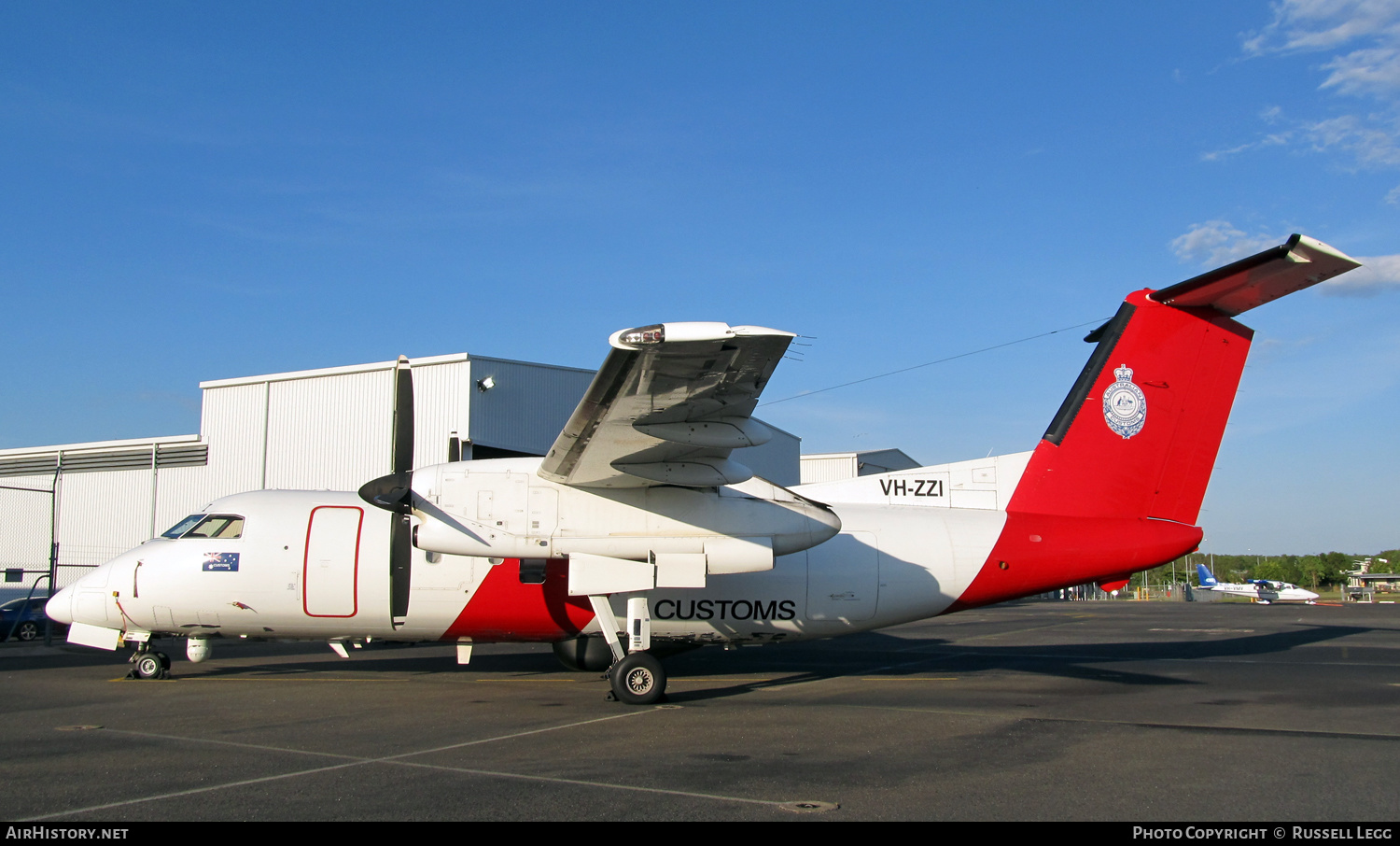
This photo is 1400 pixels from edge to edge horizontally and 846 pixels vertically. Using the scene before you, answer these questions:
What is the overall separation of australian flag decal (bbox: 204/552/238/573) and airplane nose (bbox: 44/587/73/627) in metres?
2.04

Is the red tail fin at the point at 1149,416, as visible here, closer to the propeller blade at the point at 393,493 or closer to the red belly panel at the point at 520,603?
the red belly panel at the point at 520,603

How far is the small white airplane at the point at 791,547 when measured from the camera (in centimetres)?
1030

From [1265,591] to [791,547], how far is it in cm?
5208

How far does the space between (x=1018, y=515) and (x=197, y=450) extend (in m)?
25.1

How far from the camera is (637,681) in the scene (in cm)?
967

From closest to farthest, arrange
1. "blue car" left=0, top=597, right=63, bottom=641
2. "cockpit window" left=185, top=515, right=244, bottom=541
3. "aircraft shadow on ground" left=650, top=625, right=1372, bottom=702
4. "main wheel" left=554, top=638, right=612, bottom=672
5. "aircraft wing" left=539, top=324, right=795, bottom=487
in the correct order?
"aircraft wing" left=539, top=324, right=795, bottom=487, "cockpit window" left=185, top=515, right=244, bottom=541, "aircraft shadow on ground" left=650, top=625, right=1372, bottom=702, "main wheel" left=554, top=638, right=612, bottom=672, "blue car" left=0, top=597, right=63, bottom=641

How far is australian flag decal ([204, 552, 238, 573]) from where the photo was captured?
36.0 ft

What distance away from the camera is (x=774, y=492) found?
10.3 metres

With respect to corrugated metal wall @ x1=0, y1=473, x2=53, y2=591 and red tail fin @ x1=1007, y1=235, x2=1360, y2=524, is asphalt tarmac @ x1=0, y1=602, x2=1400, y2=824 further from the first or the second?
corrugated metal wall @ x1=0, y1=473, x2=53, y2=591

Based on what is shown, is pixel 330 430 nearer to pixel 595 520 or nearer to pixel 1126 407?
pixel 595 520

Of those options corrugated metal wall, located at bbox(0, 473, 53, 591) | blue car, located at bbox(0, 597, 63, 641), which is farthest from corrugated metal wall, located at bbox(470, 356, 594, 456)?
corrugated metal wall, located at bbox(0, 473, 53, 591)

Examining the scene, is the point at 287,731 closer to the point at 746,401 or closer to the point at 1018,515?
the point at 746,401

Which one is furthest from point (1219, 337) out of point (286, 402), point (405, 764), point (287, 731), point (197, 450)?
point (197, 450)

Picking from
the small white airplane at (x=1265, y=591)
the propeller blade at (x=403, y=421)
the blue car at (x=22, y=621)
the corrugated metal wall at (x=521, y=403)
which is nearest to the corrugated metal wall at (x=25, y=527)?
the blue car at (x=22, y=621)
